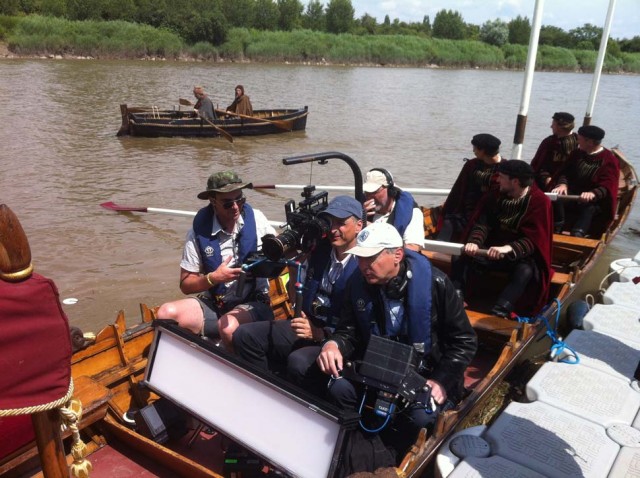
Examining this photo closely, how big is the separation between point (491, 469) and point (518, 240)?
203 cm

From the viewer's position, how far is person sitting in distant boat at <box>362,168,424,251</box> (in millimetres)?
3893

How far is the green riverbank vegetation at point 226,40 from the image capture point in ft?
115

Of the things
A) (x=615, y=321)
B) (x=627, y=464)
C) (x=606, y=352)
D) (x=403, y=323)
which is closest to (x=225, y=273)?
(x=403, y=323)

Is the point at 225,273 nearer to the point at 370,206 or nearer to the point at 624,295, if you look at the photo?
the point at 370,206

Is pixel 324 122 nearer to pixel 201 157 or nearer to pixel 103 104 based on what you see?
pixel 201 157

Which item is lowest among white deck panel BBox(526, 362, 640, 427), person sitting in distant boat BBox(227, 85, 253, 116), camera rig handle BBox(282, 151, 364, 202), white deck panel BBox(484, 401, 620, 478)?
white deck panel BBox(526, 362, 640, 427)

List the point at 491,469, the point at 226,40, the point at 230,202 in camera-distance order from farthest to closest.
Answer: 1. the point at 226,40
2. the point at 230,202
3. the point at 491,469

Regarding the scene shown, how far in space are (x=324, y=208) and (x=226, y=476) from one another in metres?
1.58

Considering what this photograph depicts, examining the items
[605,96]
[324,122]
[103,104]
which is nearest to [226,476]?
[324,122]

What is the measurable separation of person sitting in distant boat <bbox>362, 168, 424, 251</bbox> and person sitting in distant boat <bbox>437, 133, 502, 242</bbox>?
4.73ft

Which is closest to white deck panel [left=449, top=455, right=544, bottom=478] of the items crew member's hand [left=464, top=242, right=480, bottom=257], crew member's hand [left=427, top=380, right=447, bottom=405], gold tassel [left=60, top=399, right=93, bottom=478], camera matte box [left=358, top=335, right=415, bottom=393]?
crew member's hand [left=427, top=380, right=447, bottom=405]

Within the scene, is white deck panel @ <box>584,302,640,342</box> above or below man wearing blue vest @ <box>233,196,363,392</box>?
below

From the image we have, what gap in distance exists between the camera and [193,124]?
14977mm

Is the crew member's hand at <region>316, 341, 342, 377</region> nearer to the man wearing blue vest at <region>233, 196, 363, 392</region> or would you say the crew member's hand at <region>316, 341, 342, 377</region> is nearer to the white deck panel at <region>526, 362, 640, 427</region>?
the man wearing blue vest at <region>233, 196, 363, 392</region>
